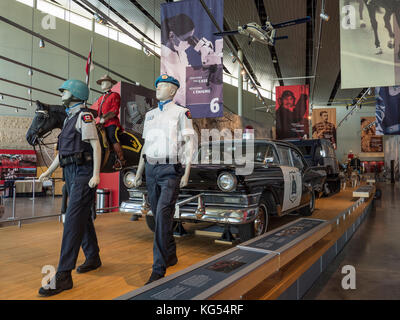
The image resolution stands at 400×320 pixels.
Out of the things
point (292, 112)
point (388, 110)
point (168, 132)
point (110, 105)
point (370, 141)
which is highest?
point (370, 141)

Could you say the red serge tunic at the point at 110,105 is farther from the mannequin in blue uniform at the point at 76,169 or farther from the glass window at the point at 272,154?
the glass window at the point at 272,154

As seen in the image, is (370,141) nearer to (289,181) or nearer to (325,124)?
(325,124)

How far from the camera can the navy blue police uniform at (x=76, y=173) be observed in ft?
7.09

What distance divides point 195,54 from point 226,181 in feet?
11.5

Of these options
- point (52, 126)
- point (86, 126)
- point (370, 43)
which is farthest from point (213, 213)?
point (370, 43)

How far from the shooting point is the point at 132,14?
1181 cm

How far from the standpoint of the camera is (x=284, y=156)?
4406 millimetres

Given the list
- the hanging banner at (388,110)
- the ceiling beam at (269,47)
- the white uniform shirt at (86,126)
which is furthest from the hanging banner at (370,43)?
the ceiling beam at (269,47)

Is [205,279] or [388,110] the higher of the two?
[388,110]

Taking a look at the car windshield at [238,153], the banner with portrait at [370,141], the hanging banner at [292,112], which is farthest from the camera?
the banner with portrait at [370,141]

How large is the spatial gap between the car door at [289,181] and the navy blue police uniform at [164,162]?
1975mm

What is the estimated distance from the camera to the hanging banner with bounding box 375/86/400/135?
8.86m
